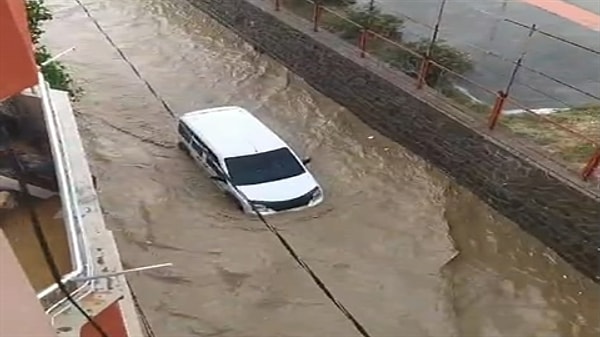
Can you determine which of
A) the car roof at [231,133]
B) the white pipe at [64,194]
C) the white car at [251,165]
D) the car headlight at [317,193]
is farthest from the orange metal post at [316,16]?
the white pipe at [64,194]

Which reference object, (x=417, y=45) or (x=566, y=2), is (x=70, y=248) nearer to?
(x=417, y=45)

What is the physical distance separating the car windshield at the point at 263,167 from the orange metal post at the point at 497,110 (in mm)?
3518

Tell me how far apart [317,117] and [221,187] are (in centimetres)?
374

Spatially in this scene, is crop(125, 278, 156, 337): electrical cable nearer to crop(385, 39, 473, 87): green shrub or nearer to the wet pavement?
crop(385, 39, 473, 87): green shrub

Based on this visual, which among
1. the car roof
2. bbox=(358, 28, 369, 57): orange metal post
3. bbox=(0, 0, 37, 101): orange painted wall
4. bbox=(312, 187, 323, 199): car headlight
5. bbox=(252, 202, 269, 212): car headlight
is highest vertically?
bbox=(0, 0, 37, 101): orange painted wall

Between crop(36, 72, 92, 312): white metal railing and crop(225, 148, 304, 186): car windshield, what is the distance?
6553 mm

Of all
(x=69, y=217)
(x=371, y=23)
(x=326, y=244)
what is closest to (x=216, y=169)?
(x=326, y=244)

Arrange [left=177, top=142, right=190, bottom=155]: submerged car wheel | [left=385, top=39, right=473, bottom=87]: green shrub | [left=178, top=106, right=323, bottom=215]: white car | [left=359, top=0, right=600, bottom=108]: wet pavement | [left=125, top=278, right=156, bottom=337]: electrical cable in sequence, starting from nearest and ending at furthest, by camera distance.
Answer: [left=125, top=278, right=156, bottom=337]: electrical cable → [left=178, top=106, right=323, bottom=215]: white car → [left=177, top=142, right=190, bottom=155]: submerged car wheel → [left=359, top=0, right=600, bottom=108]: wet pavement → [left=385, top=39, right=473, bottom=87]: green shrub

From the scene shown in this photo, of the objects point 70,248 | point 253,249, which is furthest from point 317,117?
point 70,248

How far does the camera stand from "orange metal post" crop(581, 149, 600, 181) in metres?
10.4

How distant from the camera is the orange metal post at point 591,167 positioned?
34.2 ft

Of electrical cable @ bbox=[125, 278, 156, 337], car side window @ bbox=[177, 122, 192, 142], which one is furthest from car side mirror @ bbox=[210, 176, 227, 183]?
electrical cable @ bbox=[125, 278, 156, 337]

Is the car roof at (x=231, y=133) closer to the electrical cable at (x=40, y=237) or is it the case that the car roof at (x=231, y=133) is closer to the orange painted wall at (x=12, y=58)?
the electrical cable at (x=40, y=237)

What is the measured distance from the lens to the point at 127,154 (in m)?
13.4
